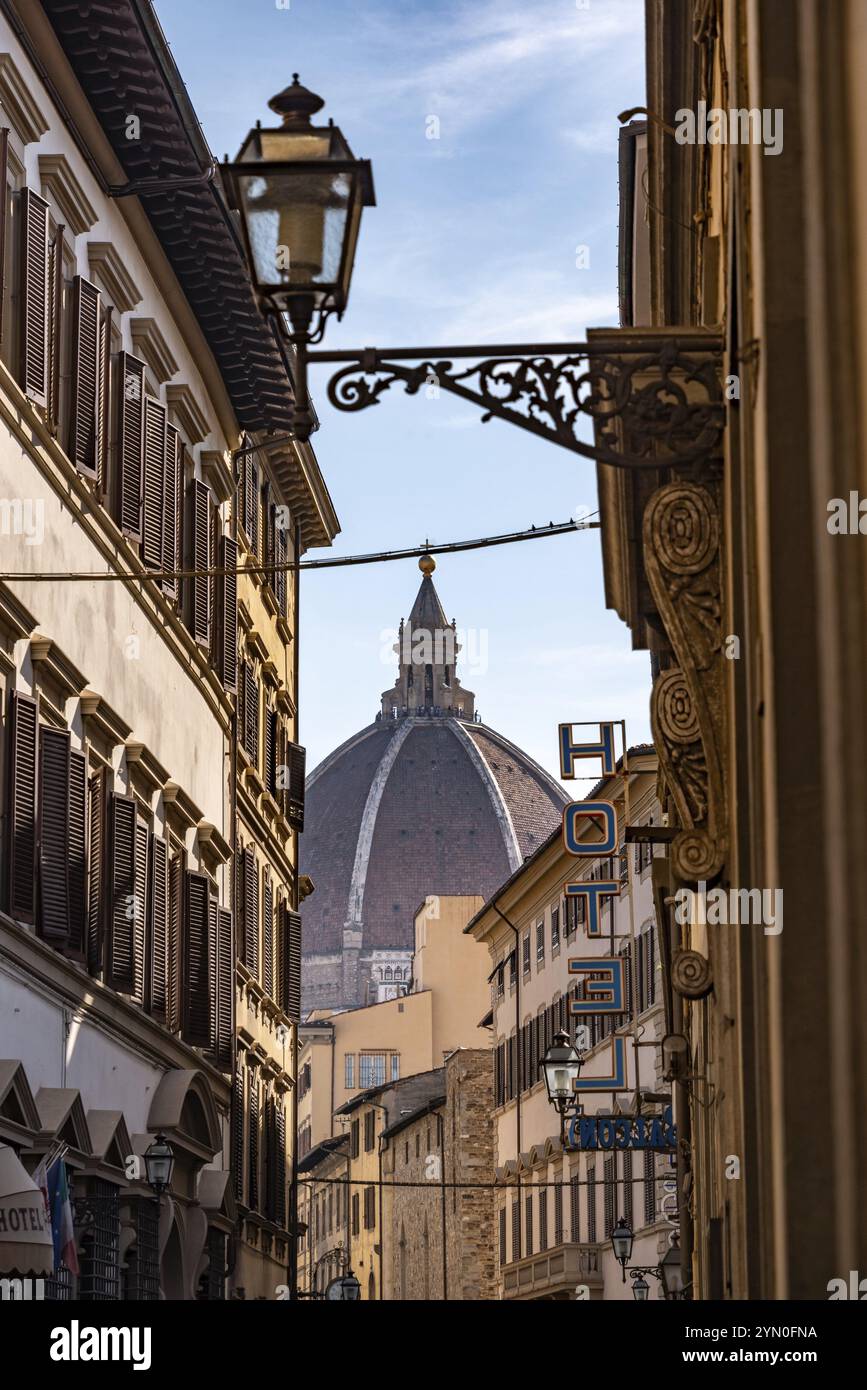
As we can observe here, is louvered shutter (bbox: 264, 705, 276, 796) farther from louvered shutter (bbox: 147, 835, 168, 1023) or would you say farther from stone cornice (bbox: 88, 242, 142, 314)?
stone cornice (bbox: 88, 242, 142, 314)

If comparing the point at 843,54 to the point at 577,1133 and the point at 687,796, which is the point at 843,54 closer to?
the point at 687,796

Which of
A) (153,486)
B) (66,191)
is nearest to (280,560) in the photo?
(153,486)

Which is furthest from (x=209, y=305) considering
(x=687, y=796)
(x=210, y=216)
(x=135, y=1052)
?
(x=687, y=796)

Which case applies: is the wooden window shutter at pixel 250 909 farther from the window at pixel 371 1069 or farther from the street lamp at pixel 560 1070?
the window at pixel 371 1069

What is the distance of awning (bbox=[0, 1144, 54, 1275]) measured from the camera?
597 inches

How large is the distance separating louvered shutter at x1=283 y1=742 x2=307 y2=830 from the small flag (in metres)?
18.7

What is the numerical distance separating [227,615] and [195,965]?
529 cm

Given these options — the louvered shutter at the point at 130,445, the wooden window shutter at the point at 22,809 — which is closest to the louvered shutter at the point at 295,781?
the louvered shutter at the point at 130,445

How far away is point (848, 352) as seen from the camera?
245 inches

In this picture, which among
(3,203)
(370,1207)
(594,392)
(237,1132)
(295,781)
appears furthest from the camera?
(370,1207)

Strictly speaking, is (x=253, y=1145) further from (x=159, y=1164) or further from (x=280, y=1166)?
(x=159, y=1164)

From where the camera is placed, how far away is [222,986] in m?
26.2

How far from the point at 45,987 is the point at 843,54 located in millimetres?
12595

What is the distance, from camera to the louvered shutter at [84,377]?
62.3ft
